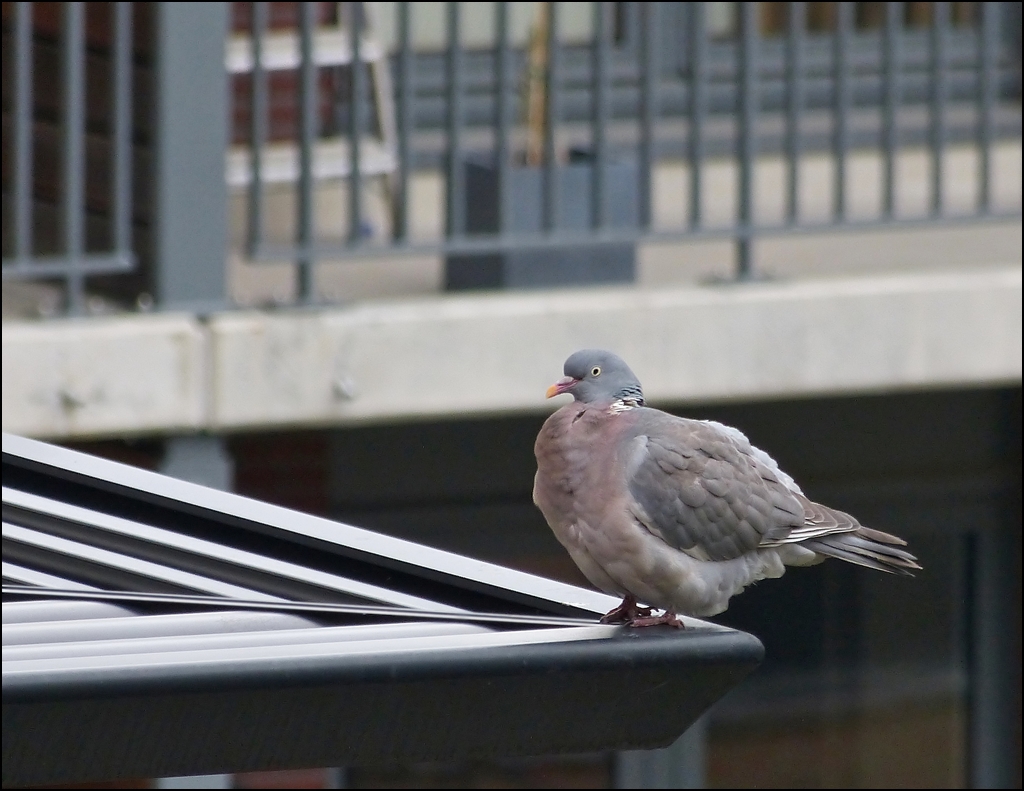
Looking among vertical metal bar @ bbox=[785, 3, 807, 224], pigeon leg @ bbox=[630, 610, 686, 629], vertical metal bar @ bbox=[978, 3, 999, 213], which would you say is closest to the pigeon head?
pigeon leg @ bbox=[630, 610, 686, 629]

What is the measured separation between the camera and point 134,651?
56.1 inches

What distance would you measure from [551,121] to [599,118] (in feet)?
0.57

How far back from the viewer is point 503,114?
15.6ft

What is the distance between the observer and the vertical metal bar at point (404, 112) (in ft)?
15.3

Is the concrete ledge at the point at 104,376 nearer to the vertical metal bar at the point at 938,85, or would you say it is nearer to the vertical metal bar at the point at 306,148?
the vertical metal bar at the point at 306,148

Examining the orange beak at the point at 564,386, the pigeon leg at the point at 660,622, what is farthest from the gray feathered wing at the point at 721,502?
the pigeon leg at the point at 660,622

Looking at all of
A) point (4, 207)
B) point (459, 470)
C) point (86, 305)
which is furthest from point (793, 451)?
point (4, 207)

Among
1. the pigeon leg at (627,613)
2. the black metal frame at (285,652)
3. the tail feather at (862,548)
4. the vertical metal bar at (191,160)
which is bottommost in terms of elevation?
the tail feather at (862,548)

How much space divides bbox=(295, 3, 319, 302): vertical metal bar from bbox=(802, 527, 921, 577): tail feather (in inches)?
88.7

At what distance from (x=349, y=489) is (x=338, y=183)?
69.4 inches

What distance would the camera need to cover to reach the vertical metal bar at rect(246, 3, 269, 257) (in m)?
4.52

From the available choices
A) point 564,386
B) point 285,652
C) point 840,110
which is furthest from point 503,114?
point 285,652

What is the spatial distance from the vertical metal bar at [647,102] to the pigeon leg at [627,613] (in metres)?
2.75

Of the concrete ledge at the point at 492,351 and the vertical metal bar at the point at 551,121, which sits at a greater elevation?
the vertical metal bar at the point at 551,121
